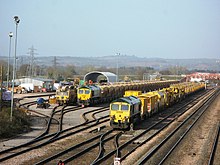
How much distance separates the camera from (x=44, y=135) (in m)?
25.8

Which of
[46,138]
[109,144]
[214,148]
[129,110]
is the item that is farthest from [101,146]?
[214,148]

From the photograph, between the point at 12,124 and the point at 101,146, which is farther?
the point at 12,124

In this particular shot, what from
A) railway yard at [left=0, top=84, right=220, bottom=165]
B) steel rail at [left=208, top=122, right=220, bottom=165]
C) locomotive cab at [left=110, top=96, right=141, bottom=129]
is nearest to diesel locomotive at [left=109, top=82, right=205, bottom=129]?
locomotive cab at [left=110, top=96, right=141, bottom=129]

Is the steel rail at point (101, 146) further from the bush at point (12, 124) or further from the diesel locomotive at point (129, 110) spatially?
the bush at point (12, 124)

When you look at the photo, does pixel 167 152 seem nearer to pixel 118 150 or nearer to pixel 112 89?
pixel 118 150

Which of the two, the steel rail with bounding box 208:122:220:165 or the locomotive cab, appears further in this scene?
the locomotive cab

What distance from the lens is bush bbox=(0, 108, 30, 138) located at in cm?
2514

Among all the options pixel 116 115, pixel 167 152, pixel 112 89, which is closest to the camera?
pixel 167 152

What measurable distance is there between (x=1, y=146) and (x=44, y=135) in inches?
181

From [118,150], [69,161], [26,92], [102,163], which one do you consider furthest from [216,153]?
[26,92]

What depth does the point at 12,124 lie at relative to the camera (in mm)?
26797

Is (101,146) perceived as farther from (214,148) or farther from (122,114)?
(214,148)

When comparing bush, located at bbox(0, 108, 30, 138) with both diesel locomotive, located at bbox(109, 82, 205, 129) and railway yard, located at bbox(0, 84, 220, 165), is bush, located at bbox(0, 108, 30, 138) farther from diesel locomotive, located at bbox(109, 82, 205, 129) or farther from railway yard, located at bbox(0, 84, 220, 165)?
diesel locomotive, located at bbox(109, 82, 205, 129)

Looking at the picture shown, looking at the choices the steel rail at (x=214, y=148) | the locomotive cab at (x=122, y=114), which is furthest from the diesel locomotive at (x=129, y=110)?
the steel rail at (x=214, y=148)
